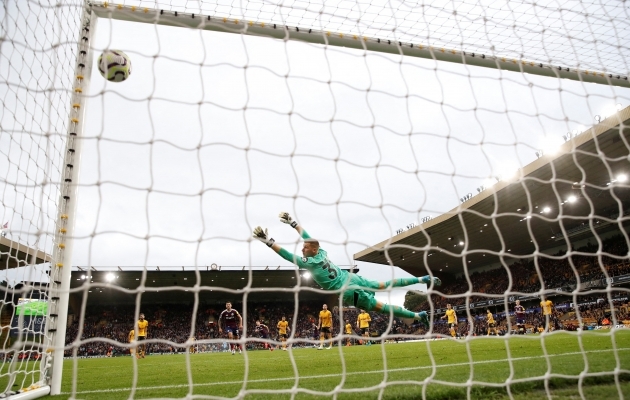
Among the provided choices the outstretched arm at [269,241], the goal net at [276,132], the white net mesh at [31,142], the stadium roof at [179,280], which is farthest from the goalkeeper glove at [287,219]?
the stadium roof at [179,280]

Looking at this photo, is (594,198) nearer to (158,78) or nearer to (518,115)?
(518,115)

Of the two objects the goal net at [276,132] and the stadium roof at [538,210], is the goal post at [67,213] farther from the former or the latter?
the stadium roof at [538,210]

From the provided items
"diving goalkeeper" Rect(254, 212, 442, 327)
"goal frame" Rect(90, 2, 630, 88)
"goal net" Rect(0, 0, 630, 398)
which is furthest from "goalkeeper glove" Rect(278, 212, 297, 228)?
"goal frame" Rect(90, 2, 630, 88)

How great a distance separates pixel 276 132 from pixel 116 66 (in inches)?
64.0

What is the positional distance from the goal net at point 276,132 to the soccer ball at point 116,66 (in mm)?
86

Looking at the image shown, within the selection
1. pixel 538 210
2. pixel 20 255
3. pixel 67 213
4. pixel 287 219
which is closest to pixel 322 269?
pixel 287 219

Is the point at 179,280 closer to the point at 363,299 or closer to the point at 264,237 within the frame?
the point at 363,299

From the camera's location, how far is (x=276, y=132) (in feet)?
12.0

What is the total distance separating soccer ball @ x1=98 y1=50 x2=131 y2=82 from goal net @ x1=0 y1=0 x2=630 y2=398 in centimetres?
9

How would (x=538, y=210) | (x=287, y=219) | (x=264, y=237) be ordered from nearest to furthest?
(x=264, y=237) → (x=287, y=219) → (x=538, y=210)

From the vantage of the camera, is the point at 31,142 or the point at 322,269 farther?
the point at 322,269

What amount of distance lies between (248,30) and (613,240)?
91.2 ft

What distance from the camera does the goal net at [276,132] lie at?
2.92m


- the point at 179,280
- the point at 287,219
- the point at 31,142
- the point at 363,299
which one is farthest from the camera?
the point at 179,280
